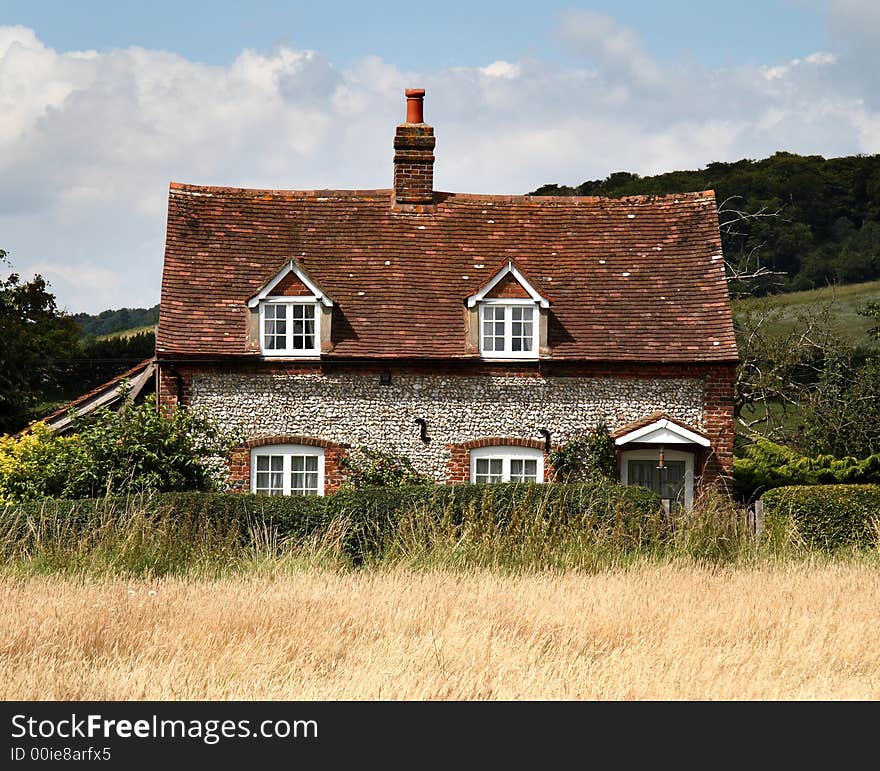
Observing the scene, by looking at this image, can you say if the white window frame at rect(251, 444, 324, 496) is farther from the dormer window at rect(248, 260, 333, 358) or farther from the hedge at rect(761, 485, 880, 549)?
the hedge at rect(761, 485, 880, 549)

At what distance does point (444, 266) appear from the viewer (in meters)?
23.0

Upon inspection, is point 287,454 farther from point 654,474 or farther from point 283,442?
point 654,474

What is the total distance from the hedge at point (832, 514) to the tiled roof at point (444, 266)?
5579 millimetres

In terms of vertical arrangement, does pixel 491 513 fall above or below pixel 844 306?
below

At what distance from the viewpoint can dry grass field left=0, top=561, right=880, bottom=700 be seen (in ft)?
27.0

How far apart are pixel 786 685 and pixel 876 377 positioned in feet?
75.5

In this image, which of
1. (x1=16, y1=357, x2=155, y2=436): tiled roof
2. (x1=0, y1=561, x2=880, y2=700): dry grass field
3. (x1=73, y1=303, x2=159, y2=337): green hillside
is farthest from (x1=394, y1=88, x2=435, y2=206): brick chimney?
(x1=73, y1=303, x2=159, y2=337): green hillside

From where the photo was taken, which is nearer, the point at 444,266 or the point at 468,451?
the point at 468,451

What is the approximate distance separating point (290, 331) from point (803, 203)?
1967 inches

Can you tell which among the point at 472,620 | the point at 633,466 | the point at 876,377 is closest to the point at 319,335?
the point at 633,466

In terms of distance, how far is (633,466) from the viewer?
70.8 ft

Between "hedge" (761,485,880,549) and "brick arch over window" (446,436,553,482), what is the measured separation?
19.0 ft

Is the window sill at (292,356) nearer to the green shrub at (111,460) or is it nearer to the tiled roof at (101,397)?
the green shrub at (111,460)

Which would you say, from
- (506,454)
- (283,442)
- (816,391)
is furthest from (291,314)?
(816,391)
